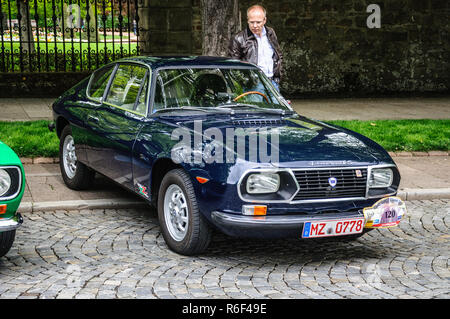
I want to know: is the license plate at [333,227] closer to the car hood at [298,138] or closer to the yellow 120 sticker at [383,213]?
the yellow 120 sticker at [383,213]

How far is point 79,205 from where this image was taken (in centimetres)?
731

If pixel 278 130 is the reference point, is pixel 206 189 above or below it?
below

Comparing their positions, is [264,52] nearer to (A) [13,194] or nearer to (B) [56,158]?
(B) [56,158]

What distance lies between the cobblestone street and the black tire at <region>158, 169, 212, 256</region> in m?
0.10

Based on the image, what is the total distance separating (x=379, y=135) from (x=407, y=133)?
62 cm

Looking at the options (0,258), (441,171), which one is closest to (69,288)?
(0,258)

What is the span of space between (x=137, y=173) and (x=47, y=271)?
4.39 feet

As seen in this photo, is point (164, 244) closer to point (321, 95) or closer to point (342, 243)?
point (342, 243)

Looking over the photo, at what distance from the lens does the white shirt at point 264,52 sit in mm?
9258

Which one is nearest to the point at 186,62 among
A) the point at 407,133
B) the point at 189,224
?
the point at 189,224

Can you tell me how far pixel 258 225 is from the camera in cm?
519

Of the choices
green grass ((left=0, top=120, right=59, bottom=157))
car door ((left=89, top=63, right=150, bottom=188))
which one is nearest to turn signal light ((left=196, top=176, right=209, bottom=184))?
car door ((left=89, top=63, right=150, bottom=188))

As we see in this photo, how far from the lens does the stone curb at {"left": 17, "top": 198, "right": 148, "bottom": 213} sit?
23.5ft

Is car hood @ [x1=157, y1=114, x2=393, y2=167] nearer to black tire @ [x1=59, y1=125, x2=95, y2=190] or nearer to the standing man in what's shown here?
black tire @ [x1=59, y1=125, x2=95, y2=190]
